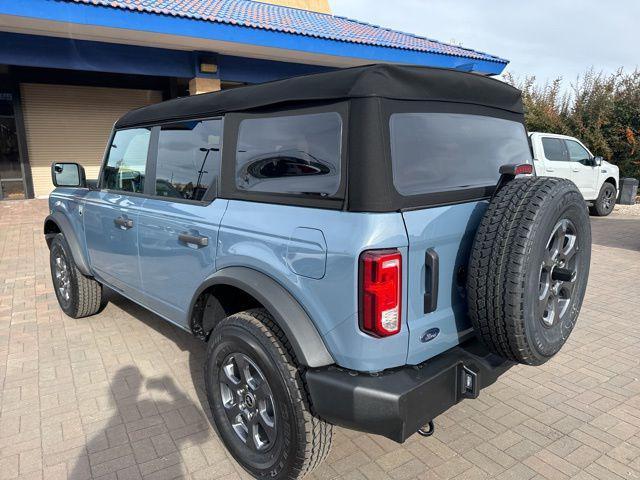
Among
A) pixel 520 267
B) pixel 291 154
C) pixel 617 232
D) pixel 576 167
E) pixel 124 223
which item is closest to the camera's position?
pixel 520 267

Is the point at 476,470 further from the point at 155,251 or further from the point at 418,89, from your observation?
the point at 155,251

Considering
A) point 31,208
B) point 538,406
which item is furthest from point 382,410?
point 31,208

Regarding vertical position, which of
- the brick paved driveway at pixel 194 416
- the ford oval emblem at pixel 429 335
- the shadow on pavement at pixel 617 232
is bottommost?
the brick paved driveway at pixel 194 416

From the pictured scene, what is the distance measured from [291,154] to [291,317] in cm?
79

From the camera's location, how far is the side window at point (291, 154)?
2.04m

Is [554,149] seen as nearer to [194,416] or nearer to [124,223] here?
[124,223]

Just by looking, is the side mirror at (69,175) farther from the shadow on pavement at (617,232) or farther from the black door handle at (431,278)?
the shadow on pavement at (617,232)

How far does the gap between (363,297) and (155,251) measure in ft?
5.78

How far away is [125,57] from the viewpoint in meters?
10.8

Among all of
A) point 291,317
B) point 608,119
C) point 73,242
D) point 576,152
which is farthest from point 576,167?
point 291,317

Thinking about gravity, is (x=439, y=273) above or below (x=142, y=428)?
above

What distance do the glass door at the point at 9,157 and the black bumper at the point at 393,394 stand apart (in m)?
15.2

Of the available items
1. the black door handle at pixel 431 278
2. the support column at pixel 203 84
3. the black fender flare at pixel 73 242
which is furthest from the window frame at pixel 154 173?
the support column at pixel 203 84

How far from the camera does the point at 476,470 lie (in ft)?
7.96
